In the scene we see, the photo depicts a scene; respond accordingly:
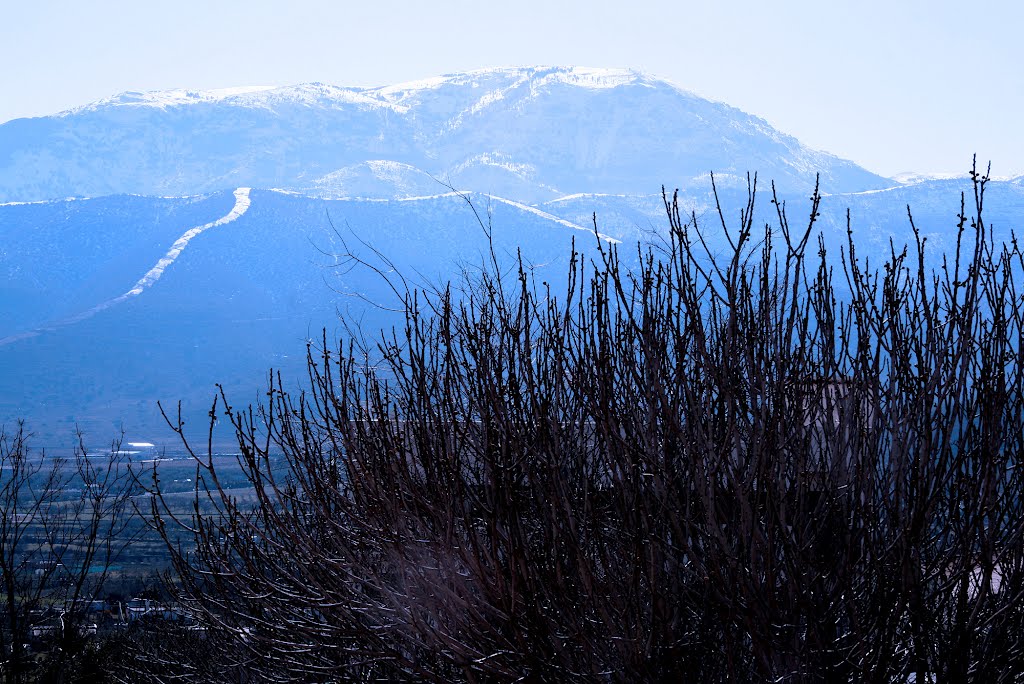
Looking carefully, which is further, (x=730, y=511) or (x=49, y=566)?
(x=49, y=566)

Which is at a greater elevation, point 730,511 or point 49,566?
point 730,511

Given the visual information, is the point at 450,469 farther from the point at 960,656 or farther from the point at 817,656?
the point at 960,656

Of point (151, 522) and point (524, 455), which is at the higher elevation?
point (524, 455)

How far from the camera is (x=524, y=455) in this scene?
6105 mm

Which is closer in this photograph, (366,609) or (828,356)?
(828,356)

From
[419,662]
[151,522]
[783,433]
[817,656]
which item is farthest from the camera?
[151,522]

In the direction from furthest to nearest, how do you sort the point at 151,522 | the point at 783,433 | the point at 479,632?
the point at 151,522 → the point at 479,632 → the point at 783,433

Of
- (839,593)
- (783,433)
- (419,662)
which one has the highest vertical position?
(783,433)

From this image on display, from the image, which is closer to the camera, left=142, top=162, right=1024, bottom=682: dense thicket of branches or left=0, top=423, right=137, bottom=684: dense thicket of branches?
left=142, top=162, right=1024, bottom=682: dense thicket of branches

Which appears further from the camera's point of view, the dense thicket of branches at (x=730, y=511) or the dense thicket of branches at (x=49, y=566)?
the dense thicket of branches at (x=49, y=566)

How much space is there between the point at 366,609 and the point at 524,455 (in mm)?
1978

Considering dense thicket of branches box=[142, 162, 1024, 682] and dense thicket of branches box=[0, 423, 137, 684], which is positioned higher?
dense thicket of branches box=[142, 162, 1024, 682]

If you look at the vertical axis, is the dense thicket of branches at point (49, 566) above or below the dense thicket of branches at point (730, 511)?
below

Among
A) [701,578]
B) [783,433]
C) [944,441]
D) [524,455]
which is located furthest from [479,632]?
[944,441]
